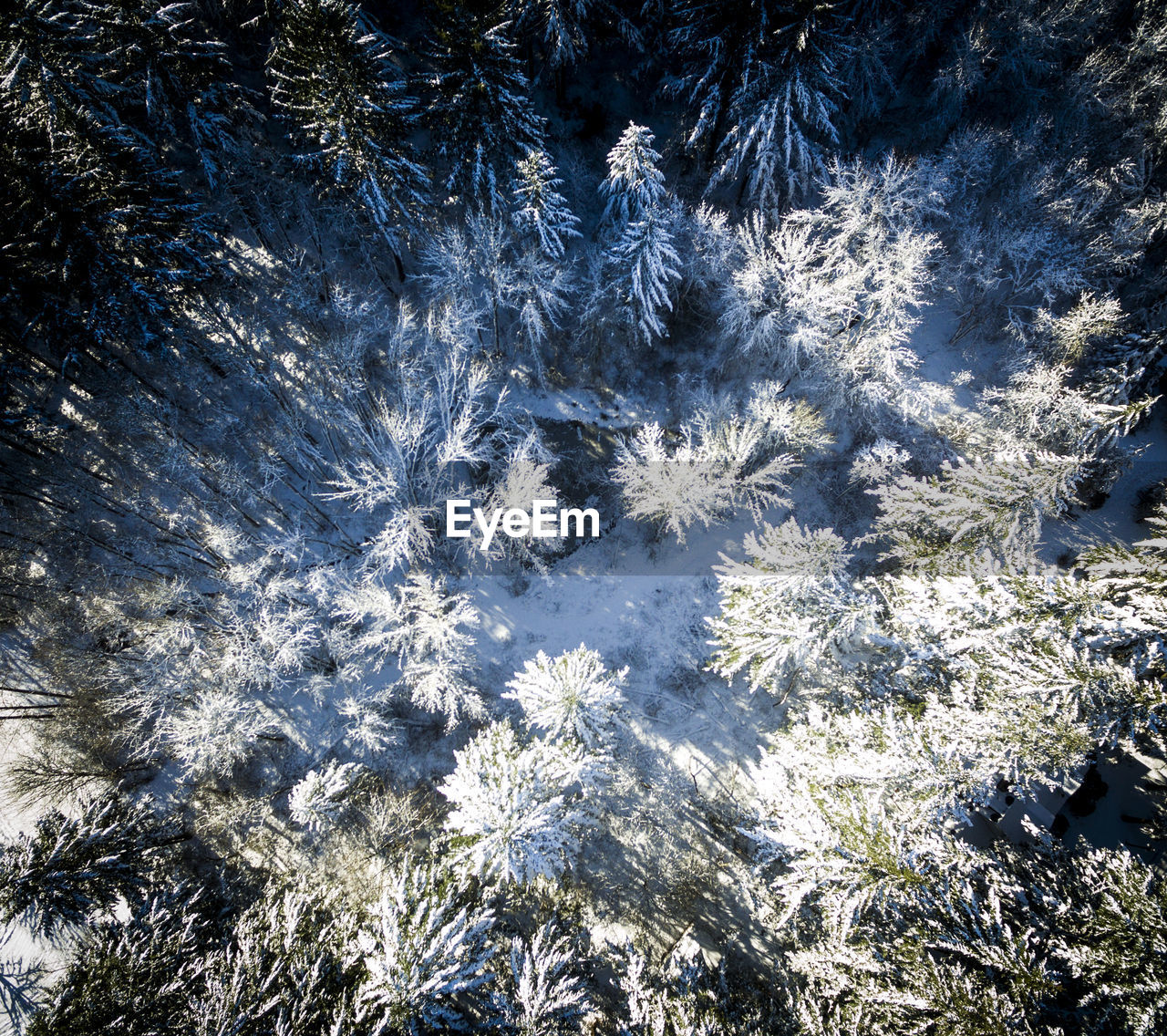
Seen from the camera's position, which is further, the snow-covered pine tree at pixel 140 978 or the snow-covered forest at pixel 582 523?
the snow-covered forest at pixel 582 523

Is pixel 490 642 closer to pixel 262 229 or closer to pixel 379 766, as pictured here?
pixel 379 766

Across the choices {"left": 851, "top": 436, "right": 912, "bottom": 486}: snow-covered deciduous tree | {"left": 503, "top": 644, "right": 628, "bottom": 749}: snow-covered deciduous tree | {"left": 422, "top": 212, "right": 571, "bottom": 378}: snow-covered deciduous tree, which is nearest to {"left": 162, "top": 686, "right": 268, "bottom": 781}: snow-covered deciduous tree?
{"left": 503, "top": 644, "right": 628, "bottom": 749}: snow-covered deciduous tree

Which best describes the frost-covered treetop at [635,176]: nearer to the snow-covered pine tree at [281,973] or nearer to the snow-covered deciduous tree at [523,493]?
the snow-covered deciduous tree at [523,493]

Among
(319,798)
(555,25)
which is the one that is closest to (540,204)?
(555,25)

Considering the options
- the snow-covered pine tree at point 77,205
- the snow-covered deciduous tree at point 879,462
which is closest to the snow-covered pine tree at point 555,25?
the snow-covered pine tree at point 77,205

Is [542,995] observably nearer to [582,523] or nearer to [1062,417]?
[582,523]

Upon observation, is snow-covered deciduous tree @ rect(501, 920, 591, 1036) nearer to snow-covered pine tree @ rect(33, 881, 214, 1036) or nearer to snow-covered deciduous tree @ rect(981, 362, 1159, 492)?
snow-covered pine tree @ rect(33, 881, 214, 1036)
